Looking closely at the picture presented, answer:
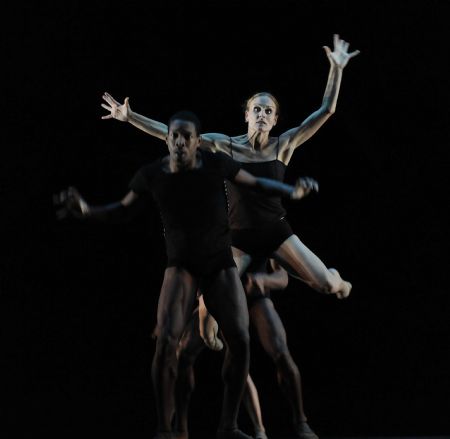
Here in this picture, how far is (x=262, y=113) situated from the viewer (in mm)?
5223

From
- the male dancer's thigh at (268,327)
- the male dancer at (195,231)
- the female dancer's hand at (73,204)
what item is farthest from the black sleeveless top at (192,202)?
the male dancer's thigh at (268,327)

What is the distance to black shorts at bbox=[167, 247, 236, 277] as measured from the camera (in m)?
4.47

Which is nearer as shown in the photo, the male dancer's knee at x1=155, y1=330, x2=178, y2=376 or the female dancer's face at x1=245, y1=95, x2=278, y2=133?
the male dancer's knee at x1=155, y1=330, x2=178, y2=376

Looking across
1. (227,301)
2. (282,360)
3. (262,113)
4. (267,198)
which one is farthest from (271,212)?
(227,301)

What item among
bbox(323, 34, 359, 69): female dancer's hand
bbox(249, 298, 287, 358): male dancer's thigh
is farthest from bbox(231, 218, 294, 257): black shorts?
bbox(323, 34, 359, 69): female dancer's hand

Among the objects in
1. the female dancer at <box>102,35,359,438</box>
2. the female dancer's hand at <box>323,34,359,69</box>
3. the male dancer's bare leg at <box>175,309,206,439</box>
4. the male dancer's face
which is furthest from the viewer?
the female dancer's hand at <box>323,34,359,69</box>

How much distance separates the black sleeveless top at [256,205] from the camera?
5.16 meters

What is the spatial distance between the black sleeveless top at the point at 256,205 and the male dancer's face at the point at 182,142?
0.74 m

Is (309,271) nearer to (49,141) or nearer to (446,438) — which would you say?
(446,438)

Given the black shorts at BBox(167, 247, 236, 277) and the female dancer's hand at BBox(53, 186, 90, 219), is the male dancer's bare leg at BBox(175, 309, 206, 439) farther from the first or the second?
the female dancer's hand at BBox(53, 186, 90, 219)

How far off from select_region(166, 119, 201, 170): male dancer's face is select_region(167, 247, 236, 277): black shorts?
400mm

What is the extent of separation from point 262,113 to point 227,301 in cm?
119

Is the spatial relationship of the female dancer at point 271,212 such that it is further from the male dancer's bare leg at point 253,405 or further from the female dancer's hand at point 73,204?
the female dancer's hand at point 73,204

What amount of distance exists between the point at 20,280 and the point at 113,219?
7.51ft
